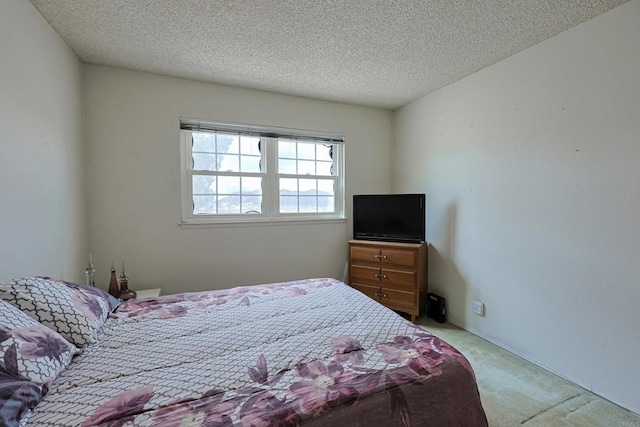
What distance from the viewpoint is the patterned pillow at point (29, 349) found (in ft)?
2.96

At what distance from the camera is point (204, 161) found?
2955 millimetres

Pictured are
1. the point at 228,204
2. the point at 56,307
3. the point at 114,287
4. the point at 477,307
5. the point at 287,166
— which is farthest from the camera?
the point at 287,166

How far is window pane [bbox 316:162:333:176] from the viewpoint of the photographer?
3483 mm

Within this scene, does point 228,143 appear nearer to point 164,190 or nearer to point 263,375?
point 164,190

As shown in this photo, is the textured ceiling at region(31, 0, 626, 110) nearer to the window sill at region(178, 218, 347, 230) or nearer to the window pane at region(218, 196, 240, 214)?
the window pane at region(218, 196, 240, 214)

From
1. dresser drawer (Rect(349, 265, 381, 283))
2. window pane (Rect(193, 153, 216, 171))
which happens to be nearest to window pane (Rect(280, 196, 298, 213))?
window pane (Rect(193, 153, 216, 171))

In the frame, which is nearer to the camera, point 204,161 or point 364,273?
point 204,161

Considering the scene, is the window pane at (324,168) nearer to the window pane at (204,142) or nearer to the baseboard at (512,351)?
the window pane at (204,142)

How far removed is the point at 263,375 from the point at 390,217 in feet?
7.74

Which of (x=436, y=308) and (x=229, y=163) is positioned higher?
(x=229, y=163)

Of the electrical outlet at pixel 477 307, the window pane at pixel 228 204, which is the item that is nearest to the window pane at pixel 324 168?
the window pane at pixel 228 204

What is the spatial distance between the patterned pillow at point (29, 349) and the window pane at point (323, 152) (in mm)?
2844

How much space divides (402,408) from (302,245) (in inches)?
93.0

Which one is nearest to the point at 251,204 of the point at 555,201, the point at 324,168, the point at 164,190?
the point at 164,190
